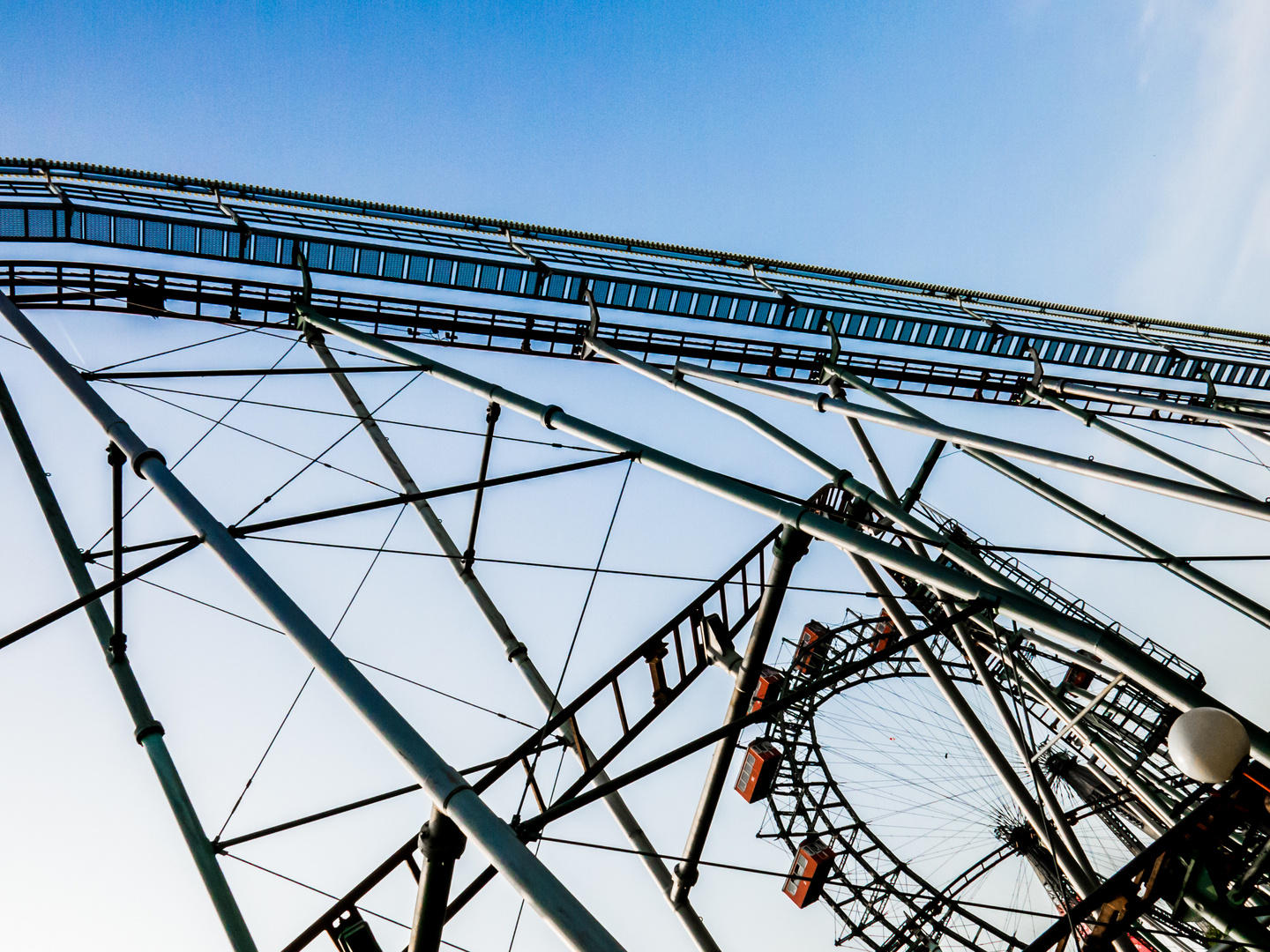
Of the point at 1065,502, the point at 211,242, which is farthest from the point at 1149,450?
the point at 211,242

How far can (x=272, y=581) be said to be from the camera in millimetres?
6055

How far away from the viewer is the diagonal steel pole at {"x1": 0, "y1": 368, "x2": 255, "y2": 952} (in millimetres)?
6441

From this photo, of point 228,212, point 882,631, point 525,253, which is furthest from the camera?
point 882,631

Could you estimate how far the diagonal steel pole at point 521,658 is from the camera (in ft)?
32.0

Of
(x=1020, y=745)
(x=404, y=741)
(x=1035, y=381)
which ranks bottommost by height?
→ (x=1020, y=745)

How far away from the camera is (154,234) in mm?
19250

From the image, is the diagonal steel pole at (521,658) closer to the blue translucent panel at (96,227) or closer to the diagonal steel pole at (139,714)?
the diagonal steel pole at (139,714)

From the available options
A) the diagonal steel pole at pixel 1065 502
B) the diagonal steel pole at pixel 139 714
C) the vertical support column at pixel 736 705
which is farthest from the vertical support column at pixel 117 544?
the diagonal steel pole at pixel 1065 502

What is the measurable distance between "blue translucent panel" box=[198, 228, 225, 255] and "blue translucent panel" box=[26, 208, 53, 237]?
116 inches

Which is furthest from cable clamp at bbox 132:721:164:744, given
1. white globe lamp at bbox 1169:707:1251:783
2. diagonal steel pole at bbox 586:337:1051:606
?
white globe lamp at bbox 1169:707:1251:783

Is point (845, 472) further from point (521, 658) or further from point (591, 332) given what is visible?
point (591, 332)

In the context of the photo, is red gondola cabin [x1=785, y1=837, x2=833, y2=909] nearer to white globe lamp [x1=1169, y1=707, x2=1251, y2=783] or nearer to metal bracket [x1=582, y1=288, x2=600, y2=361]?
metal bracket [x1=582, y1=288, x2=600, y2=361]

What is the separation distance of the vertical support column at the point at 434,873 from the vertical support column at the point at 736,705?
4.55 m

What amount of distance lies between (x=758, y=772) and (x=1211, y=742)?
53.1ft
